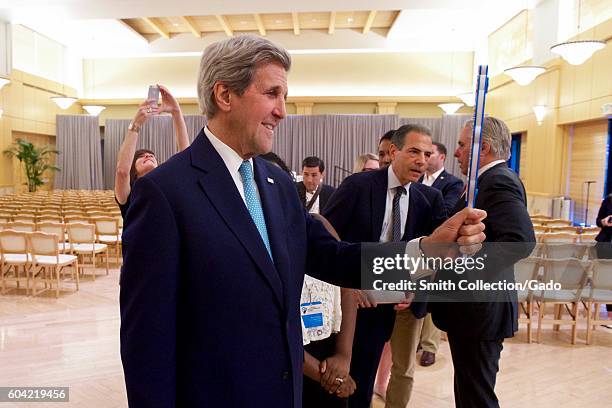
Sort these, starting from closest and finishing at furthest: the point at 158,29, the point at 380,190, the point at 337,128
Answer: the point at 380,190 → the point at 158,29 → the point at 337,128

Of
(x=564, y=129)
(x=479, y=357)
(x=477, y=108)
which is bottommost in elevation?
(x=479, y=357)

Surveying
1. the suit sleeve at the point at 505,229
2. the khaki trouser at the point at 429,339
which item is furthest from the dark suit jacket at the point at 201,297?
the khaki trouser at the point at 429,339

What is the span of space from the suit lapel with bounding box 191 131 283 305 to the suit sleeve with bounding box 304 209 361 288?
11.8 inches

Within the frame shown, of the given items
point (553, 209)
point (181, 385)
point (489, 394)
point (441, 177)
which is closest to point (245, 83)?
point (181, 385)

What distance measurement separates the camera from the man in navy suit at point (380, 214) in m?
2.38

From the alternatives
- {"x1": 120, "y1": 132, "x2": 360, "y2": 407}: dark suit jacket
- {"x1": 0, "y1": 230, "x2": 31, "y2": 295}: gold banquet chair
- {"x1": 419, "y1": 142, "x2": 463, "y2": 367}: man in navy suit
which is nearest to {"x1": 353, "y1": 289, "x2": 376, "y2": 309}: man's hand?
{"x1": 120, "y1": 132, "x2": 360, "y2": 407}: dark suit jacket

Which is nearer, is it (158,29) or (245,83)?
(245,83)

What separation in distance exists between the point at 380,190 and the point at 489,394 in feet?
3.64

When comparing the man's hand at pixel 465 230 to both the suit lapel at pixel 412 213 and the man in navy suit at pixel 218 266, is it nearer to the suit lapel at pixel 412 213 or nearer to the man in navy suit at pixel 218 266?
the man in navy suit at pixel 218 266

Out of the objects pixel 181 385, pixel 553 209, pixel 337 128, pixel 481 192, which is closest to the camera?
pixel 181 385

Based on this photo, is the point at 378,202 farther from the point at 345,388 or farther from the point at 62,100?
the point at 62,100

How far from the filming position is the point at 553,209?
1037 centimetres

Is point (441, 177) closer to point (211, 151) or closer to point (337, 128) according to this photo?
point (211, 151)

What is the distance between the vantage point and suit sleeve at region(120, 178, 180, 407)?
3.36ft
